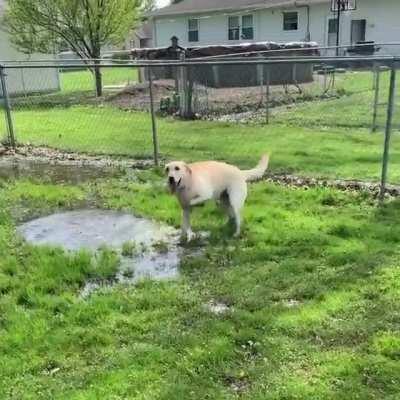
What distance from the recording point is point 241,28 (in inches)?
1287

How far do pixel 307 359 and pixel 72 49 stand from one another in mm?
18309

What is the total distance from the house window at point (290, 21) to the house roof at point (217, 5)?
0.77 m

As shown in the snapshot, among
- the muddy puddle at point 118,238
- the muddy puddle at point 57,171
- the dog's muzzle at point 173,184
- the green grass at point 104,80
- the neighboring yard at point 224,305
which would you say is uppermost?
the dog's muzzle at point 173,184

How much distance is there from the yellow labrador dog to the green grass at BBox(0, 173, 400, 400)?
280mm

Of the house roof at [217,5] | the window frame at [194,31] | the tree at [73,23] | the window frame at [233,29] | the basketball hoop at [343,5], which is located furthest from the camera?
the window frame at [194,31]

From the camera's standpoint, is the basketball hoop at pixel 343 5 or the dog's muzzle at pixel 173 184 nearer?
the dog's muzzle at pixel 173 184

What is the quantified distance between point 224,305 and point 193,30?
108ft

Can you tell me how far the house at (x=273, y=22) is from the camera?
2881cm

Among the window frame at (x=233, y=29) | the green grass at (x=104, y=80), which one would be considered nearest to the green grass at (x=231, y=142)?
the green grass at (x=104, y=80)

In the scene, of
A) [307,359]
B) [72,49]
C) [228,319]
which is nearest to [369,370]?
[307,359]

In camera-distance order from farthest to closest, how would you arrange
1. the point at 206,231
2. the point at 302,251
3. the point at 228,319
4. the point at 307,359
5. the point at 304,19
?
the point at 304,19
the point at 206,231
the point at 302,251
the point at 228,319
the point at 307,359

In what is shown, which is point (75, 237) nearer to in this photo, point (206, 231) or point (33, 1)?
point (206, 231)

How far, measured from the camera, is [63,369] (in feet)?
11.0

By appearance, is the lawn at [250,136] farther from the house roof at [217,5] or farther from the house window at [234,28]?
the house window at [234,28]
